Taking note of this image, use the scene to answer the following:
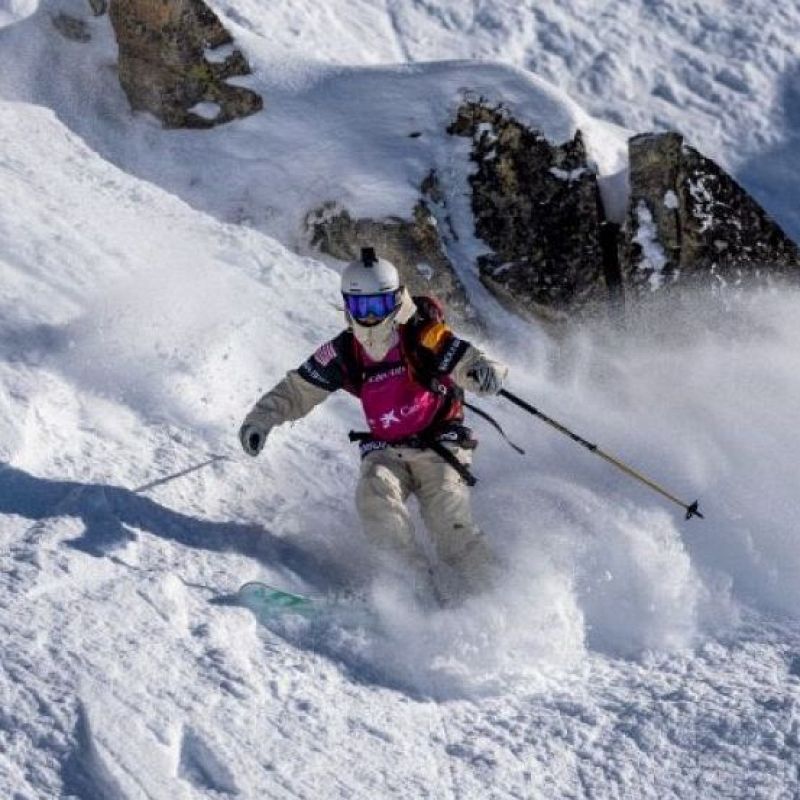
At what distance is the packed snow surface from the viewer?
4.59 metres

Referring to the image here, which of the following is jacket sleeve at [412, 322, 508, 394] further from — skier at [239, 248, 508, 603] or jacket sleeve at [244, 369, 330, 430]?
jacket sleeve at [244, 369, 330, 430]

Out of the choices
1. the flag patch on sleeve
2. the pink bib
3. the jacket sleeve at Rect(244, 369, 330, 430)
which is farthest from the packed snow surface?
the flag patch on sleeve

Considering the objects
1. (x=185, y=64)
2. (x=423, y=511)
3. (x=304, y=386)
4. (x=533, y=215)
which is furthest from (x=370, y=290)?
(x=185, y=64)

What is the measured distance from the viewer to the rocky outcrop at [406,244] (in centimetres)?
976

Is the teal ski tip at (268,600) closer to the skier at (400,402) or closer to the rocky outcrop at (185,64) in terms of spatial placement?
the skier at (400,402)

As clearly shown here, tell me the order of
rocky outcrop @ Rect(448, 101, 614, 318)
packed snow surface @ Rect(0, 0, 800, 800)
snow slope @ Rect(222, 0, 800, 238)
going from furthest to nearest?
snow slope @ Rect(222, 0, 800, 238), rocky outcrop @ Rect(448, 101, 614, 318), packed snow surface @ Rect(0, 0, 800, 800)

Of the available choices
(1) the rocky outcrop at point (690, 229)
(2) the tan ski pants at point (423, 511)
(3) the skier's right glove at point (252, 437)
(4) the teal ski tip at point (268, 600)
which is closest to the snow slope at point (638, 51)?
(1) the rocky outcrop at point (690, 229)

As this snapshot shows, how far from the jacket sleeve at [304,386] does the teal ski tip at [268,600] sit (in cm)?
128

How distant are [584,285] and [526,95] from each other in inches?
76.2

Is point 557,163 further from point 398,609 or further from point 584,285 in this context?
point 398,609

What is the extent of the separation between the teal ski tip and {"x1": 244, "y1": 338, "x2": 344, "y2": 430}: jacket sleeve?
4.19ft

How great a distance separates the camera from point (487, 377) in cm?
623

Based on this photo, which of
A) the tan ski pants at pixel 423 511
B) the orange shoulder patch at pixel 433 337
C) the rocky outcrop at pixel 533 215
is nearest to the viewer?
the tan ski pants at pixel 423 511

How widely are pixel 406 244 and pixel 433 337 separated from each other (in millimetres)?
3604
